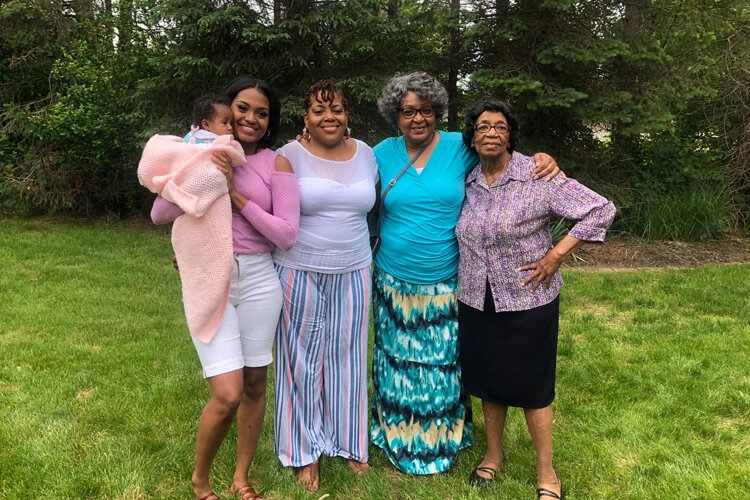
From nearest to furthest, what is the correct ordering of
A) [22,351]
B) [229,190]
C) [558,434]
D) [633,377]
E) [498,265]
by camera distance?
[229,190] < [498,265] < [558,434] < [633,377] < [22,351]

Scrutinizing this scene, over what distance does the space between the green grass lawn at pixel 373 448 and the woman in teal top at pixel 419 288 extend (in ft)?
0.61

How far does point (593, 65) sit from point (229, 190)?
5.93 metres

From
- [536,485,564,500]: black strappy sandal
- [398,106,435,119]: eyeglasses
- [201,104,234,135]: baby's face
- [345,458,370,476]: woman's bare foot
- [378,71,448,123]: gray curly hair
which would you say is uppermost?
[378,71,448,123]: gray curly hair

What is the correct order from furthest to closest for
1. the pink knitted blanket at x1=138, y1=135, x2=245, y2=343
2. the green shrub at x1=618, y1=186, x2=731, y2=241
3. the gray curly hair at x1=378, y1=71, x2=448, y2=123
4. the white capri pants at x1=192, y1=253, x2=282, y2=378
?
1. the green shrub at x1=618, y1=186, x2=731, y2=241
2. the gray curly hair at x1=378, y1=71, x2=448, y2=123
3. the white capri pants at x1=192, y1=253, x2=282, y2=378
4. the pink knitted blanket at x1=138, y1=135, x2=245, y2=343

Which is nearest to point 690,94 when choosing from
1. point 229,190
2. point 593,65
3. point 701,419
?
point 593,65

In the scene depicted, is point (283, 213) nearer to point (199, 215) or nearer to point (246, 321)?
point (199, 215)

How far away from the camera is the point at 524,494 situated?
2.61m

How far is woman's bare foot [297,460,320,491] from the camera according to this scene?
2.72 metres

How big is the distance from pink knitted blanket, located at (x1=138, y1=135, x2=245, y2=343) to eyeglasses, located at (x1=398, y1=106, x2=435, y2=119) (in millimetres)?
801

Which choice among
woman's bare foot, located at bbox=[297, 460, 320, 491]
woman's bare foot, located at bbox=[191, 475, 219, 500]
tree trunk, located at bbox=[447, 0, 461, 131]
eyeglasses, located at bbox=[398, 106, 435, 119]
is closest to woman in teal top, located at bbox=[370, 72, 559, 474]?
eyeglasses, located at bbox=[398, 106, 435, 119]

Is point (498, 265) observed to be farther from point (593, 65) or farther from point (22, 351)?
point (593, 65)

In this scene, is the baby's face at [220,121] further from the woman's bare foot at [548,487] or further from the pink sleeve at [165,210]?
the woman's bare foot at [548,487]

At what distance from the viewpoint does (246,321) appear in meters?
2.29

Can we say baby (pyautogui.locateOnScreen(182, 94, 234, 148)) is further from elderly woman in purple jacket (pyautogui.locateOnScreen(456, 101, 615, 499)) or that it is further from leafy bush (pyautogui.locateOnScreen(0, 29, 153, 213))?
leafy bush (pyautogui.locateOnScreen(0, 29, 153, 213))
